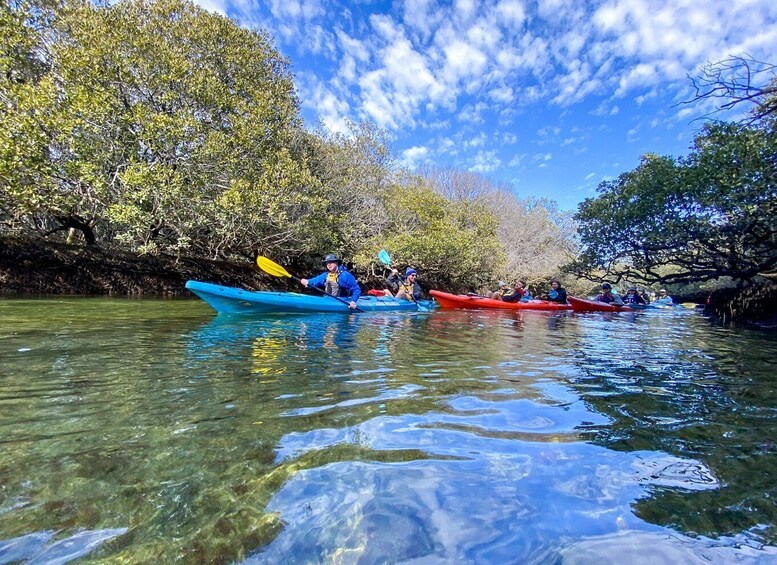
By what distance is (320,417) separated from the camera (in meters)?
2.38

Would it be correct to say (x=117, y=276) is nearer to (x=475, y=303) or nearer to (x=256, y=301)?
(x=256, y=301)

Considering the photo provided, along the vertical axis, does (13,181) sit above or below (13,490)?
above

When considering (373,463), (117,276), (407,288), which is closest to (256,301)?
(407,288)

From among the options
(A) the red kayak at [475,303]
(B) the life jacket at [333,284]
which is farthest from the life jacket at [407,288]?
(B) the life jacket at [333,284]

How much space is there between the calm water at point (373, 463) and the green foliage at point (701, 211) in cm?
762

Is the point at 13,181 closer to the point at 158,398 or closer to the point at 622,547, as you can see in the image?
the point at 158,398

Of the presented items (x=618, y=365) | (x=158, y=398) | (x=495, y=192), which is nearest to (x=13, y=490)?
(x=158, y=398)

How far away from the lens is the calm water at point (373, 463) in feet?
4.30

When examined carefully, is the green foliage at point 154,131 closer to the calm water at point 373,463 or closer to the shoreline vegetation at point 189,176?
the shoreline vegetation at point 189,176

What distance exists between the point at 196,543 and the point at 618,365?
4323mm

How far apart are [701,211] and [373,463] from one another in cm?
1358

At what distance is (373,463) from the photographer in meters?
1.82

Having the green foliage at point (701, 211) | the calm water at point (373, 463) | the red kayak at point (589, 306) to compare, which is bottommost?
the calm water at point (373, 463)

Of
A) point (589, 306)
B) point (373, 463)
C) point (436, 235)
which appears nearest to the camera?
point (373, 463)
